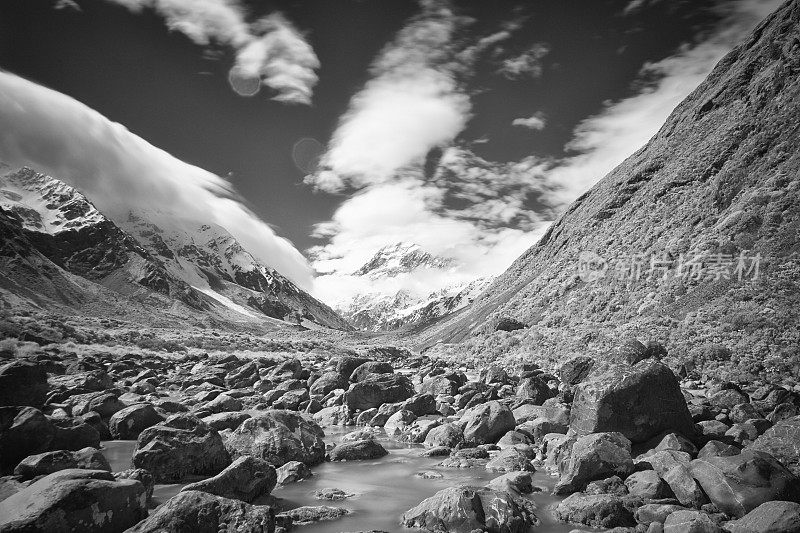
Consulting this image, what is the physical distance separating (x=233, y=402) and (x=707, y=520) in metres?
26.0

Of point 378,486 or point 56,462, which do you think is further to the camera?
point 378,486

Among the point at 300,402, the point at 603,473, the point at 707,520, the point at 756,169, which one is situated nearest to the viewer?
the point at 707,520

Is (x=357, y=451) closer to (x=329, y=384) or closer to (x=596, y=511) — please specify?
(x=596, y=511)

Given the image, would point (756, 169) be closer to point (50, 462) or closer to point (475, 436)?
point (475, 436)

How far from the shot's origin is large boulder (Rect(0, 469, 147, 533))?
354 inches

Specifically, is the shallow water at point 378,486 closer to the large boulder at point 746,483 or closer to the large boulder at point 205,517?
the large boulder at point 205,517

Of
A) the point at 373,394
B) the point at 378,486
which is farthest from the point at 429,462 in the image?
the point at 373,394

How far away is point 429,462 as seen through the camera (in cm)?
1864

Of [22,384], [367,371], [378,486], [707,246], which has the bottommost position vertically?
[378,486]

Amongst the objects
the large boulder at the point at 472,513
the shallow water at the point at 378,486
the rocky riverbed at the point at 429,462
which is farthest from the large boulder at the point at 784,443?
the large boulder at the point at 472,513

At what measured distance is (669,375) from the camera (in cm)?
1684

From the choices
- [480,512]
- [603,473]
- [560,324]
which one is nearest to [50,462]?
[480,512]

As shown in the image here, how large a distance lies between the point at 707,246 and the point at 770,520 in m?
37.9

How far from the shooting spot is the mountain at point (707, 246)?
99.9ft
